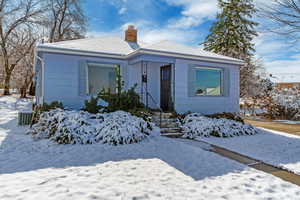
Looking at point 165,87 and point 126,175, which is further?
point 165,87

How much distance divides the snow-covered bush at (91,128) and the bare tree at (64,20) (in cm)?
1770

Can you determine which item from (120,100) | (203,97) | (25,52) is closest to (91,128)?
(120,100)

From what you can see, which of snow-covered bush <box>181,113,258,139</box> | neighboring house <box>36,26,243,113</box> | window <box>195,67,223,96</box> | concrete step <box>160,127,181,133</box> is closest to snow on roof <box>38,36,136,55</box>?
neighboring house <box>36,26,243,113</box>

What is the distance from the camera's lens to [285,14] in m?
6.11

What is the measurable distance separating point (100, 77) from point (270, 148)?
658 centimetres

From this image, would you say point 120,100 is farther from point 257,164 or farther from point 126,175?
point 257,164

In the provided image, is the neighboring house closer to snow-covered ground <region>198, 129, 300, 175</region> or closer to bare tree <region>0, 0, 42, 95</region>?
snow-covered ground <region>198, 129, 300, 175</region>

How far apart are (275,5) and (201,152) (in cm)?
528

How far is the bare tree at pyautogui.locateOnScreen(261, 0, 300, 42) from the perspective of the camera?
600cm

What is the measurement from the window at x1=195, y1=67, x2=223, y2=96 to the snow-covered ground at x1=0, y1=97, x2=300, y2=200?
4.42 metres

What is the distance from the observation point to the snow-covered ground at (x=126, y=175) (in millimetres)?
2748

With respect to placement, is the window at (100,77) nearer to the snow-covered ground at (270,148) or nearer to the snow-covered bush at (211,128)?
the snow-covered bush at (211,128)

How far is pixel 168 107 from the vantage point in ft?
29.2

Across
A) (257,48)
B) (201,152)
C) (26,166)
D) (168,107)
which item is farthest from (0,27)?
(257,48)
